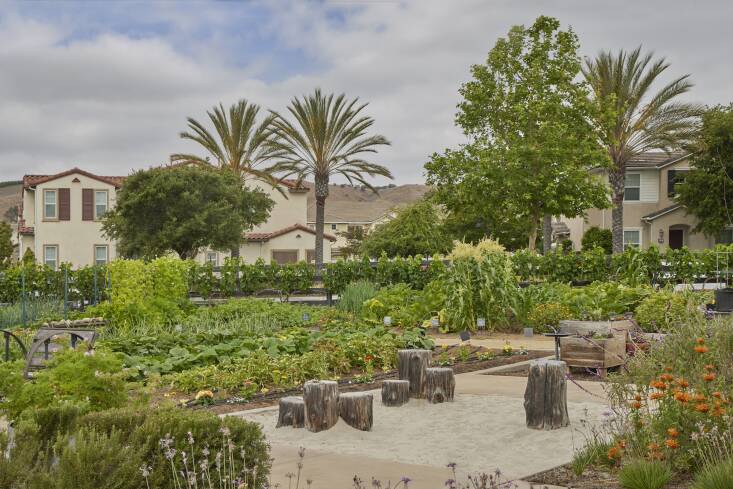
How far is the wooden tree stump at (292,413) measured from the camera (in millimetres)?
8367

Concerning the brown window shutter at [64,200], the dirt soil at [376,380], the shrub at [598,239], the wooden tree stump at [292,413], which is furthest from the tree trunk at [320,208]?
the wooden tree stump at [292,413]

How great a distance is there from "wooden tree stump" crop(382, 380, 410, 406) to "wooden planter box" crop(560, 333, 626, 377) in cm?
285

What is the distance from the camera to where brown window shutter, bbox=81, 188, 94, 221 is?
1836 inches

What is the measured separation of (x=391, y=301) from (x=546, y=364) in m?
9.94

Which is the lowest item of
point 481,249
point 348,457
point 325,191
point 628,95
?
point 348,457

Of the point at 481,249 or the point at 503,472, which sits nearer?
the point at 503,472

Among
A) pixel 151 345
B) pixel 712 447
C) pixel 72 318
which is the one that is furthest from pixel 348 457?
pixel 72 318

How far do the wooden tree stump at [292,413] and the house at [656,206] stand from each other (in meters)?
38.2

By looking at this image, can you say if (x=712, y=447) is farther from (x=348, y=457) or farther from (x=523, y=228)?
(x=523, y=228)

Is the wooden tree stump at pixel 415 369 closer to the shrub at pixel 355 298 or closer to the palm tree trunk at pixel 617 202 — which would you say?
the shrub at pixel 355 298

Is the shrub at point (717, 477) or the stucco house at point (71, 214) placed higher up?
the stucco house at point (71, 214)

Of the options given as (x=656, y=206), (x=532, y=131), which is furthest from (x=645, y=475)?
(x=656, y=206)

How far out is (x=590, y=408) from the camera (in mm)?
9094

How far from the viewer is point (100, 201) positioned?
155 feet
